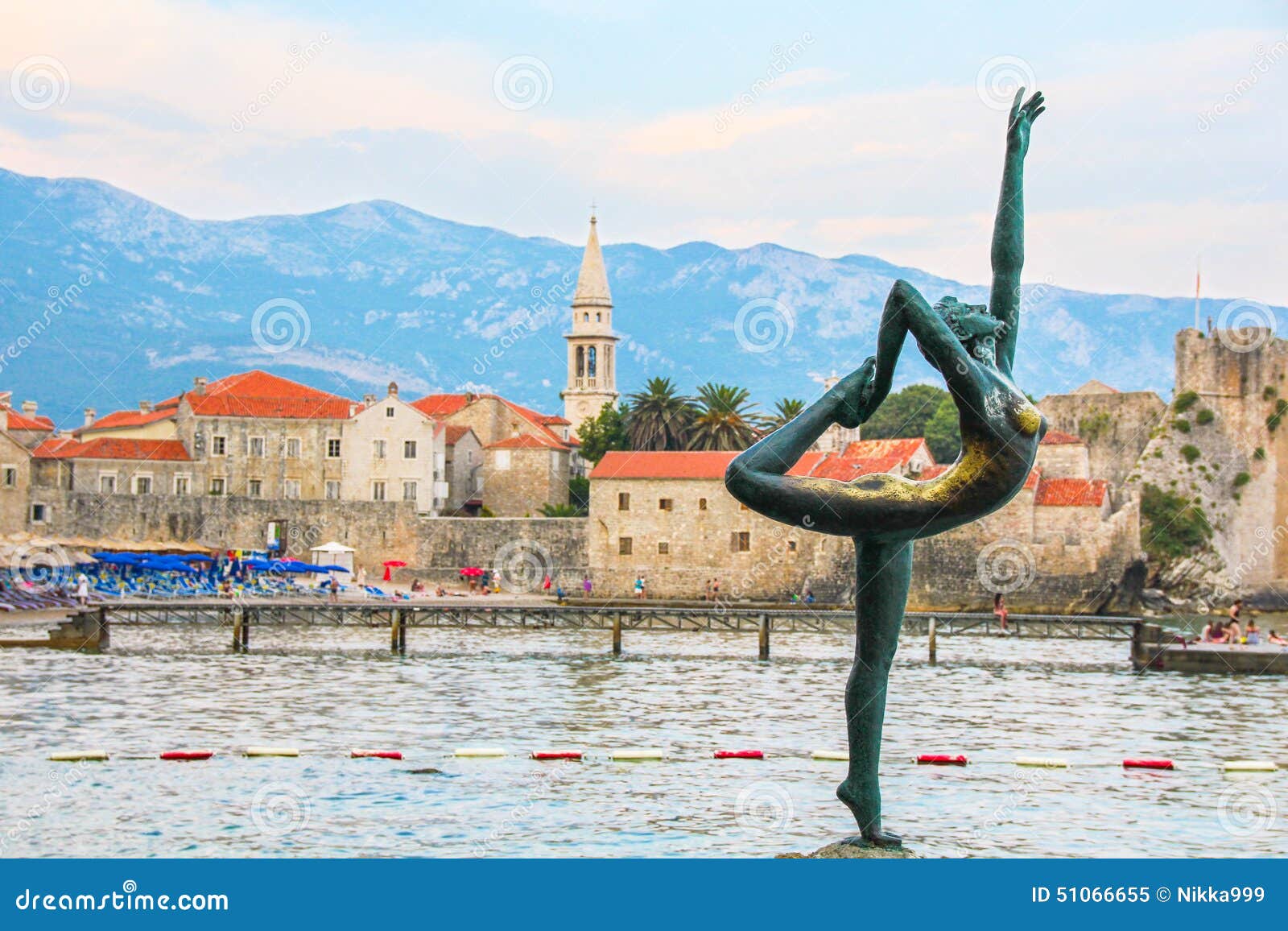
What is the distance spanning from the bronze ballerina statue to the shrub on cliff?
6984 centimetres

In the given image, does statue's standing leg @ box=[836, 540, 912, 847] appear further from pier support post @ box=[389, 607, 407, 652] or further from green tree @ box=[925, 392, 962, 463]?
green tree @ box=[925, 392, 962, 463]

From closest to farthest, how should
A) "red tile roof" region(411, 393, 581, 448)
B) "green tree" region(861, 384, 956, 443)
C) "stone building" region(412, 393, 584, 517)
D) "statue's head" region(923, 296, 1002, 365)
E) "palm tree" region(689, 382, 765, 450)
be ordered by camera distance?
"statue's head" region(923, 296, 1002, 365)
"palm tree" region(689, 382, 765, 450)
"stone building" region(412, 393, 584, 517)
"red tile roof" region(411, 393, 581, 448)
"green tree" region(861, 384, 956, 443)

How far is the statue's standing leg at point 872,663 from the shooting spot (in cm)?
1173

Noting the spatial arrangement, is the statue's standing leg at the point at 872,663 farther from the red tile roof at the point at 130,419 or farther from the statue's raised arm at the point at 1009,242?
the red tile roof at the point at 130,419

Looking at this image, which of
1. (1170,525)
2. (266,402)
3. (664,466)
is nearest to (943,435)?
(1170,525)

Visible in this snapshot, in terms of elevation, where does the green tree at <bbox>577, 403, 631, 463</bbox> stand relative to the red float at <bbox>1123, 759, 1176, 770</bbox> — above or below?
above

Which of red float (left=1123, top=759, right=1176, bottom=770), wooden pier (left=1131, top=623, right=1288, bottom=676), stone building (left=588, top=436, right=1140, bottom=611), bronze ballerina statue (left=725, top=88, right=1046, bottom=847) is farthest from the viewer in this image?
stone building (left=588, top=436, right=1140, bottom=611)

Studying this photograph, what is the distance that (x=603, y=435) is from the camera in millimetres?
92125

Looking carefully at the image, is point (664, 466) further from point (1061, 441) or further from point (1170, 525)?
point (1170, 525)

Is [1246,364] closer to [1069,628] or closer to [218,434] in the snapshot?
[1069,628]

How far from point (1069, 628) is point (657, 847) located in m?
49.5

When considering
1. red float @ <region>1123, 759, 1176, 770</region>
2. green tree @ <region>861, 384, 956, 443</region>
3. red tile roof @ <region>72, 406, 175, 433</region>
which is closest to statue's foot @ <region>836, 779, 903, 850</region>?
red float @ <region>1123, 759, 1176, 770</region>

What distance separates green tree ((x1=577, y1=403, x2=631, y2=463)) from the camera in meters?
91.2

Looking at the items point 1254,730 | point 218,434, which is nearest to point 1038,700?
point 1254,730
